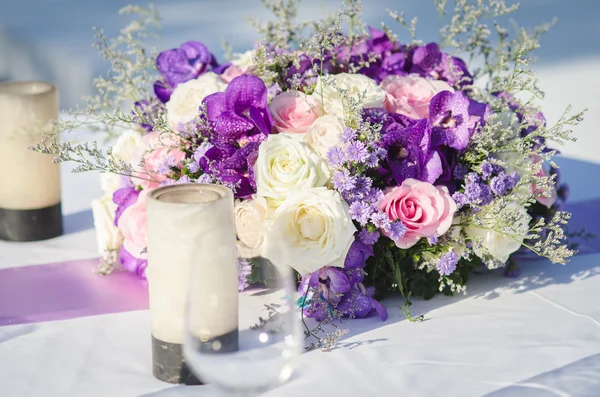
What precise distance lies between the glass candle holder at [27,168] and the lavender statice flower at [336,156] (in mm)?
727

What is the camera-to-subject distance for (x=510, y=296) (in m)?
1.71

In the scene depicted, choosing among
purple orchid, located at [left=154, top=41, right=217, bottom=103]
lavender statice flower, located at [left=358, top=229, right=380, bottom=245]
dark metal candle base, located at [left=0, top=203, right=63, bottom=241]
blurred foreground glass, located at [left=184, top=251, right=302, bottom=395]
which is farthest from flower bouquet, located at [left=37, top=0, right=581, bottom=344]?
blurred foreground glass, located at [left=184, top=251, right=302, bottom=395]

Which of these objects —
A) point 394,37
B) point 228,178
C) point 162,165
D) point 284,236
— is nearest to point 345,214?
point 284,236

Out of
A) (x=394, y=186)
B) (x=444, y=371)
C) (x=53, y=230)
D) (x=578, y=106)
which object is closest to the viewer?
(x=444, y=371)

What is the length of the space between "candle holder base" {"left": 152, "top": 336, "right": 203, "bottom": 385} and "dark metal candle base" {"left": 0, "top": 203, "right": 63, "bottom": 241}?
32.7 inches

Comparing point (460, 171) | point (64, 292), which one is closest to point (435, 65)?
point (460, 171)

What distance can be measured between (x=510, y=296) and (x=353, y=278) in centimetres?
36

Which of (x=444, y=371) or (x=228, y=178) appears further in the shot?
(x=228, y=178)

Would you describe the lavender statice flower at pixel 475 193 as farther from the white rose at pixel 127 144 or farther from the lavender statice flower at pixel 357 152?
the white rose at pixel 127 144

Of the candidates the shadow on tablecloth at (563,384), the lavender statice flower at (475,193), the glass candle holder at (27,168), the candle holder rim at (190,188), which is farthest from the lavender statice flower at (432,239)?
the glass candle holder at (27,168)

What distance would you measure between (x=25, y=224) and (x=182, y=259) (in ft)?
3.08

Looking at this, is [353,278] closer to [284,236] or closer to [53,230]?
[284,236]

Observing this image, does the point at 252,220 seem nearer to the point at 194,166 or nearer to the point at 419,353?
the point at 194,166

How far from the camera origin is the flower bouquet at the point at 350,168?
1.52 metres
